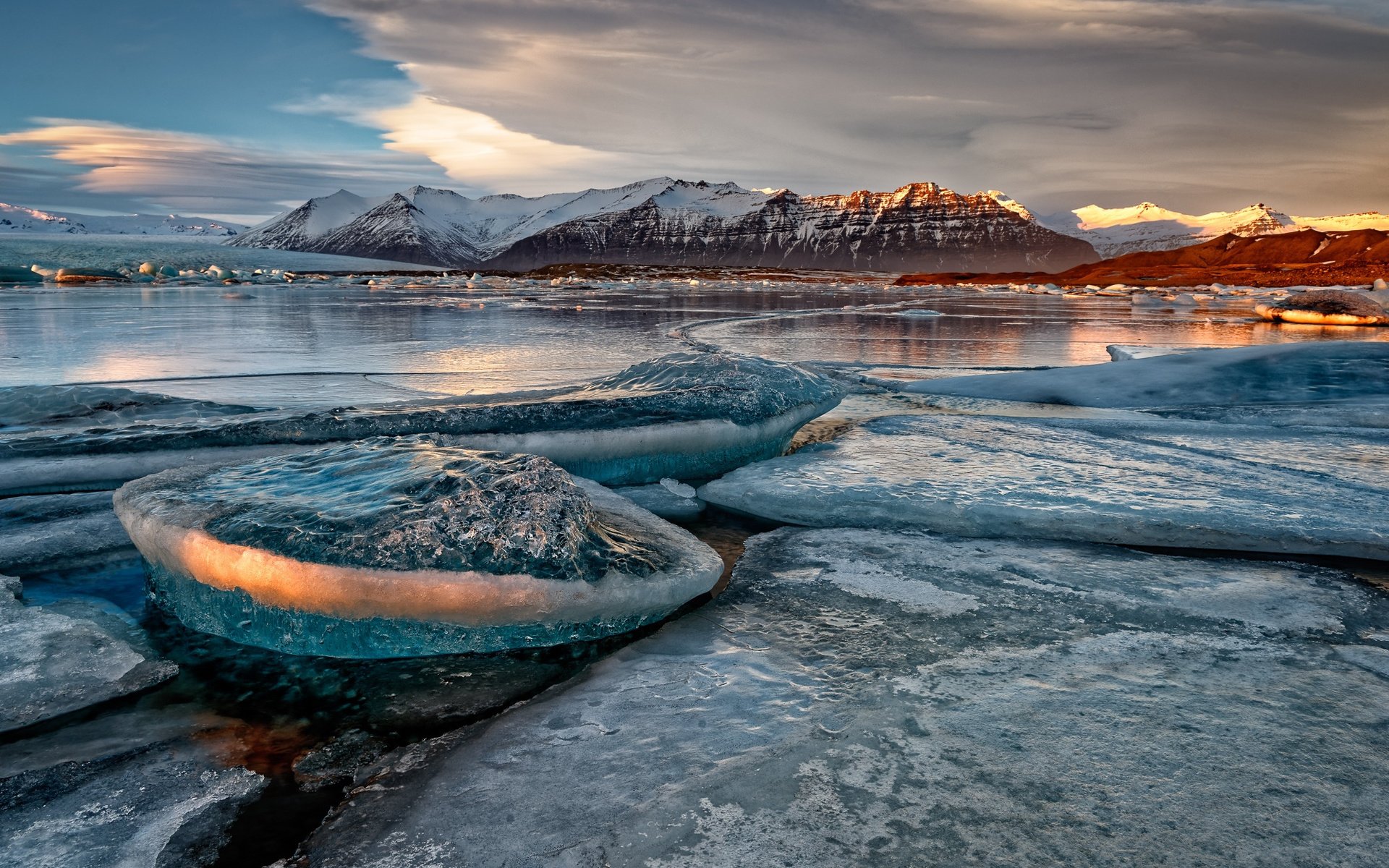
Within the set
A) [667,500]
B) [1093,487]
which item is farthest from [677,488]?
[1093,487]

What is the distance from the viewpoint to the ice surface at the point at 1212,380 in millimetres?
5992

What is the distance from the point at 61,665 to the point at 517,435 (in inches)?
73.2

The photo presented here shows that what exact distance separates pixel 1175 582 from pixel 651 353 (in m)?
6.43

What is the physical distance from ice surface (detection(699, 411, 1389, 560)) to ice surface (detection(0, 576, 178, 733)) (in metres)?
2.13

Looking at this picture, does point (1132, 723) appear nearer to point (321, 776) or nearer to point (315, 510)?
point (321, 776)

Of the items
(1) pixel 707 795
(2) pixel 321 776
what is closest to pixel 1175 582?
(1) pixel 707 795

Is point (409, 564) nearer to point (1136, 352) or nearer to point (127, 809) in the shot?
point (127, 809)

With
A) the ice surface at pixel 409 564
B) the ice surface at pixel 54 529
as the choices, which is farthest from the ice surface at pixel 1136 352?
the ice surface at pixel 54 529

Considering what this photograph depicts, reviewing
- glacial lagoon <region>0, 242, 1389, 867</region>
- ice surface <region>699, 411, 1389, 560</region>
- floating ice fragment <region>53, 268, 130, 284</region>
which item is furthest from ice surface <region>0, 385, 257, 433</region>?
floating ice fragment <region>53, 268, 130, 284</region>

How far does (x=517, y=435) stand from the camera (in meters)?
3.54

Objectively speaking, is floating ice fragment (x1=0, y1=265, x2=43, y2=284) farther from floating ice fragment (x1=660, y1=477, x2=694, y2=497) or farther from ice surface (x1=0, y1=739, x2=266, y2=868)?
ice surface (x1=0, y1=739, x2=266, y2=868)

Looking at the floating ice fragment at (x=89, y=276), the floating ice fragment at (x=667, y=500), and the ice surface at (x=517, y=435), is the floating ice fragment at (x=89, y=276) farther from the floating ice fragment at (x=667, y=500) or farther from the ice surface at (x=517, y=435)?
the floating ice fragment at (x=667, y=500)

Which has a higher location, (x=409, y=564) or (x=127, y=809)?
(x=409, y=564)

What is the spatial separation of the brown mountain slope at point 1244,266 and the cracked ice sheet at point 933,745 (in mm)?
51697
